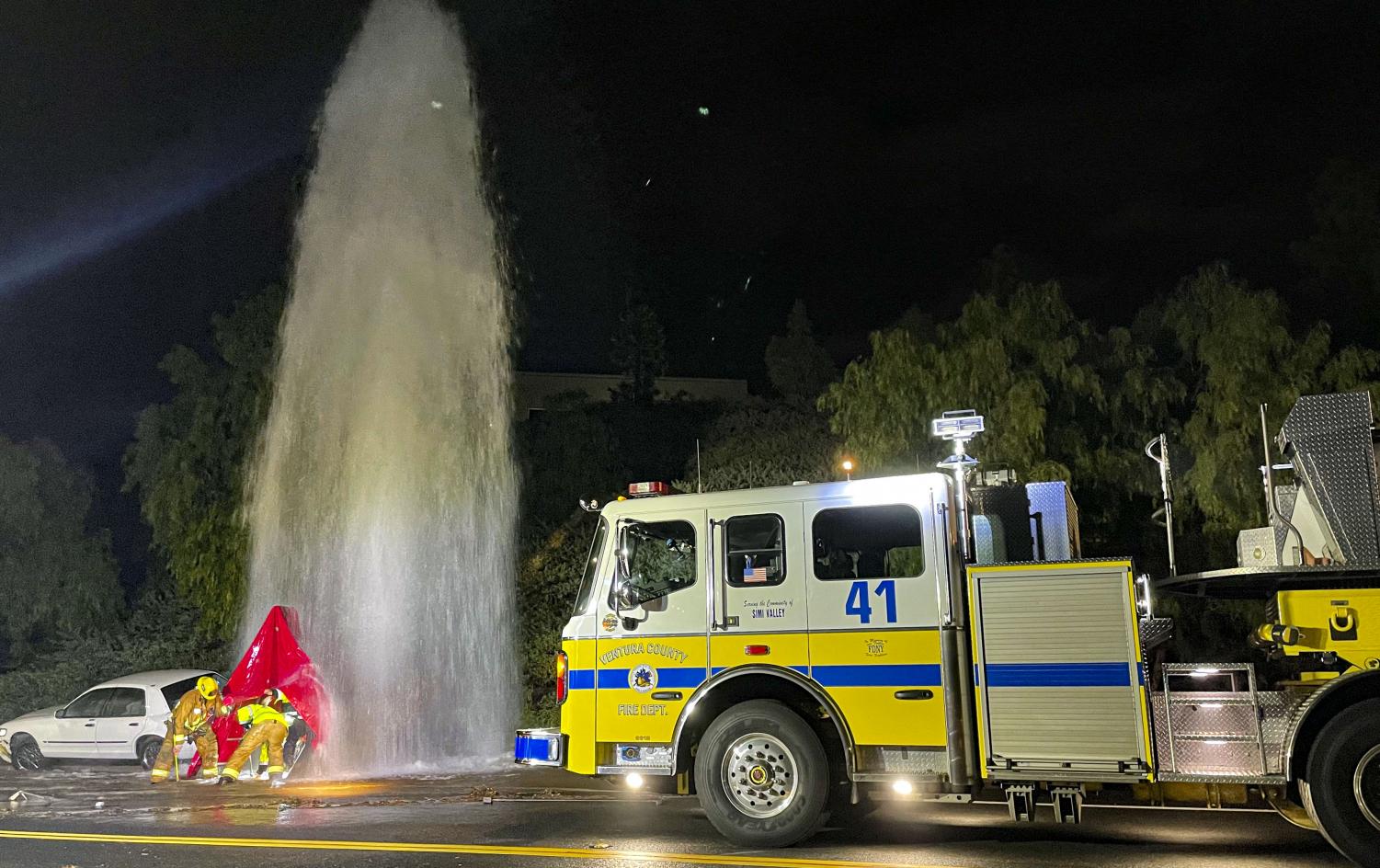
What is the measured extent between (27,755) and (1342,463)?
16782 mm

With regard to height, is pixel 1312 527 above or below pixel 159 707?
above

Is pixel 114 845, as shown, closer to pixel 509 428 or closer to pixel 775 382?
pixel 509 428

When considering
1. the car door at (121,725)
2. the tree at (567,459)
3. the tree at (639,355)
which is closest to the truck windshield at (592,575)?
the car door at (121,725)

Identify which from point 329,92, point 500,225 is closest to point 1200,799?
point 500,225

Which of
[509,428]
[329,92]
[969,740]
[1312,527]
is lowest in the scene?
[969,740]

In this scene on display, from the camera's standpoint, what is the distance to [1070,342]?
52.2 ft

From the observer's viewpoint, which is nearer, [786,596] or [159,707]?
[786,596]

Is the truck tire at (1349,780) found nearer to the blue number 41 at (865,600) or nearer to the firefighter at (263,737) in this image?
the blue number 41 at (865,600)

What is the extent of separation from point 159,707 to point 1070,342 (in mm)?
13809

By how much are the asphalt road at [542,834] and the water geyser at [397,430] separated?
279 centimetres

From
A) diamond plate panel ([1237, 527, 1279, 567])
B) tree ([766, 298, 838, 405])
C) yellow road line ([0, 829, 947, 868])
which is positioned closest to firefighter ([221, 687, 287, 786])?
yellow road line ([0, 829, 947, 868])

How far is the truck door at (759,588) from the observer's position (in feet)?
26.8

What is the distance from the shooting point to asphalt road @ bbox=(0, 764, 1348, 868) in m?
7.66

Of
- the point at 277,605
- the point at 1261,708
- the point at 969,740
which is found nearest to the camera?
the point at 1261,708
